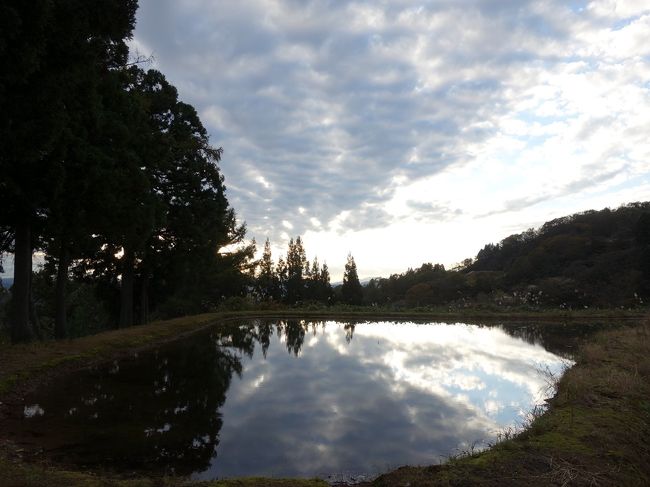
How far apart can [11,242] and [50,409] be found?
8782 millimetres

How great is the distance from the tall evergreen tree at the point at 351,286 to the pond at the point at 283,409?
38.2 meters

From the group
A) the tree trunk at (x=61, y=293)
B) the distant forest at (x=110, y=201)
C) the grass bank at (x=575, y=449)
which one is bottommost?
the grass bank at (x=575, y=449)

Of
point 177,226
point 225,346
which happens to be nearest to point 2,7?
point 225,346

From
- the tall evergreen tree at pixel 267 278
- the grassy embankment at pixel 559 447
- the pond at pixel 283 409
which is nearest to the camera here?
the grassy embankment at pixel 559 447

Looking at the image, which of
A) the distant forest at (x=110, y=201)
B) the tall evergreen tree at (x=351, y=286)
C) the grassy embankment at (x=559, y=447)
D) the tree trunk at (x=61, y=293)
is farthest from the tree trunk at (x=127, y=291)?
the tall evergreen tree at (x=351, y=286)

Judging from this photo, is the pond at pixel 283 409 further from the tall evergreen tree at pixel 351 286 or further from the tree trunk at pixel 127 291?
the tall evergreen tree at pixel 351 286

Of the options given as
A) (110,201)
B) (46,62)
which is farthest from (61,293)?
(46,62)

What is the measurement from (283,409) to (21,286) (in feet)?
27.4

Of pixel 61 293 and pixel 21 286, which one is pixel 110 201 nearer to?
pixel 21 286

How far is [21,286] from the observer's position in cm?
1191

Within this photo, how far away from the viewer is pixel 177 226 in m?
20.1

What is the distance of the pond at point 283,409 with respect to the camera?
539 centimetres

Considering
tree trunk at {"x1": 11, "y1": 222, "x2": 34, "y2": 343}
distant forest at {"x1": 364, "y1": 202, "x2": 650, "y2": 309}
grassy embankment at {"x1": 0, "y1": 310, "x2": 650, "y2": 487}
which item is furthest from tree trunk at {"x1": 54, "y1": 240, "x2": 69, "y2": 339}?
distant forest at {"x1": 364, "y1": 202, "x2": 650, "y2": 309}

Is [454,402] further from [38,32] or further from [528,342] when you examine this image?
[528,342]
